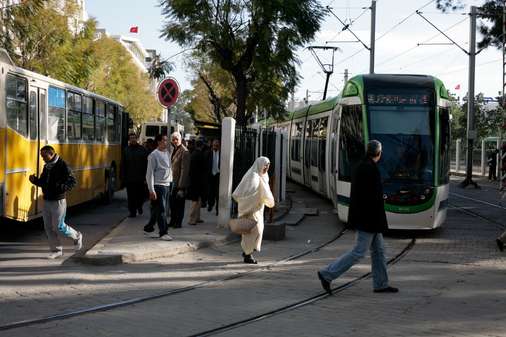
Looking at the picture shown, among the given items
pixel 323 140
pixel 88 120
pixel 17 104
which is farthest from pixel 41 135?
pixel 323 140

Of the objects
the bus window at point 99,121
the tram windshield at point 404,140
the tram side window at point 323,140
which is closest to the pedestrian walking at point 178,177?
the tram windshield at point 404,140

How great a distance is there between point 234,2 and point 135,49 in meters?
121

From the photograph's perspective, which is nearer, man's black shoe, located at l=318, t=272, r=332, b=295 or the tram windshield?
man's black shoe, located at l=318, t=272, r=332, b=295

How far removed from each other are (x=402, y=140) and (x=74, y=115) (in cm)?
708

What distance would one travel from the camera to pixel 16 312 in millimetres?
7516

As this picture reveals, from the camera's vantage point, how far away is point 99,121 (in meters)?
19.7

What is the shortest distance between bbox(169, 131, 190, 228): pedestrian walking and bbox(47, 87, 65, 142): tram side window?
2.32 metres

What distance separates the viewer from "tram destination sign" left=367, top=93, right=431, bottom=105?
15.2 m

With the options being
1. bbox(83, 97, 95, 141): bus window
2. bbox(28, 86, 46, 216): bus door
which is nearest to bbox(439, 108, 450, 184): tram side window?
bbox(28, 86, 46, 216): bus door

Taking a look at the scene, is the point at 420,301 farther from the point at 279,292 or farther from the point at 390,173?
the point at 390,173

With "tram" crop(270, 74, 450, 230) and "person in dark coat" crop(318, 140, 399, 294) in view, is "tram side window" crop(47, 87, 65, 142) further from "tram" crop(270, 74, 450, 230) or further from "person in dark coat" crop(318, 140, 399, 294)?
"person in dark coat" crop(318, 140, 399, 294)

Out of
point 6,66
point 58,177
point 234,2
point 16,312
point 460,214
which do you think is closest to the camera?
point 16,312

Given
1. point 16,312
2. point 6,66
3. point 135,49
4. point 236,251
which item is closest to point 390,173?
point 236,251

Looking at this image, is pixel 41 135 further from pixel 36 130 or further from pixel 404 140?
pixel 404 140
